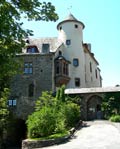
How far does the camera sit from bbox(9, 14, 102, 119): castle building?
3878 centimetres

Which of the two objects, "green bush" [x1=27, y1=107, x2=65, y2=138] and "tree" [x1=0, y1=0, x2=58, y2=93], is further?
"green bush" [x1=27, y1=107, x2=65, y2=138]

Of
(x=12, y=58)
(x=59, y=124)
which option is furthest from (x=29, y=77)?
(x=12, y=58)

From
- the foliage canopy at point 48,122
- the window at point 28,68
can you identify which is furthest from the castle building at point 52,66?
the foliage canopy at point 48,122

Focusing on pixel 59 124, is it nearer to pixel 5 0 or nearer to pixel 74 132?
pixel 74 132

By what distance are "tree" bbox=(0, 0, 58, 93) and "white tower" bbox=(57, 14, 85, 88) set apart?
3264 centimetres

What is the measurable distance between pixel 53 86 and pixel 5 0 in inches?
1170

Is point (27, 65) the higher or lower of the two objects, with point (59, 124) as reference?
higher

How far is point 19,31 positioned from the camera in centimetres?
957

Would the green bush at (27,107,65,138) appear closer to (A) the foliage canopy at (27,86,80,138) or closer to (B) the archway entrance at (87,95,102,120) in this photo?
(A) the foliage canopy at (27,86,80,138)

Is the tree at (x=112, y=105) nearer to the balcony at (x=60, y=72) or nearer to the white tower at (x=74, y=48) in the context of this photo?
the balcony at (x=60, y=72)

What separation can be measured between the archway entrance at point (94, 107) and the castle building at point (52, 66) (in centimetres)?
567

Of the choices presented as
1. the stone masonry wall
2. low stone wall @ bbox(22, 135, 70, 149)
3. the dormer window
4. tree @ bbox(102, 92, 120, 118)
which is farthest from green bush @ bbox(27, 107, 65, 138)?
the dormer window

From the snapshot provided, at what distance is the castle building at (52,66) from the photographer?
38781 mm

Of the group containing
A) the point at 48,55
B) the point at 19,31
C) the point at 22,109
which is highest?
the point at 48,55
